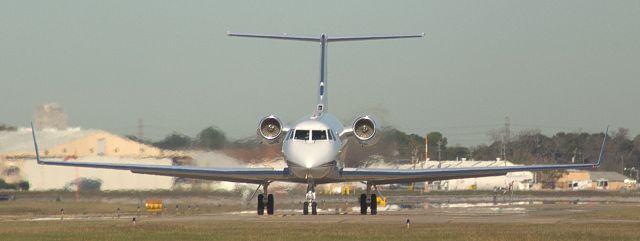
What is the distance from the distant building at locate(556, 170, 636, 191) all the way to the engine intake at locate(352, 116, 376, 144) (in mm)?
64042

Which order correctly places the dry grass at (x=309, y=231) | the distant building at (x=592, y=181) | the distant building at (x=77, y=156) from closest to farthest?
the dry grass at (x=309, y=231)
the distant building at (x=77, y=156)
the distant building at (x=592, y=181)

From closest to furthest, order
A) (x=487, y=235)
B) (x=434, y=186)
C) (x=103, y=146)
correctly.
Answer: (x=487, y=235) < (x=103, y=146) < (x=434, y=186)

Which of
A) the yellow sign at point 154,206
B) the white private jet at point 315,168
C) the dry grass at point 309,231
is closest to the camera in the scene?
the dry grass at point 309,231

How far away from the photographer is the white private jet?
4194 cm

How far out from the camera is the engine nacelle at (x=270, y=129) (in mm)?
44594

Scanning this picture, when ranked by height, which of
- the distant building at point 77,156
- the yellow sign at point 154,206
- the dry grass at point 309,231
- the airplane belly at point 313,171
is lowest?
the dry grass at point 309,231

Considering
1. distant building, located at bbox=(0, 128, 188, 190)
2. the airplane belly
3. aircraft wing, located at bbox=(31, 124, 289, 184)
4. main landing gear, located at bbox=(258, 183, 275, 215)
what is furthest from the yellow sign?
the airplane belly

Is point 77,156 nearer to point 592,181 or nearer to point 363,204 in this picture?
point 363,204

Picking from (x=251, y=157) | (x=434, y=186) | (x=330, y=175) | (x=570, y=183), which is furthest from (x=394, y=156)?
(x=570, y=183)

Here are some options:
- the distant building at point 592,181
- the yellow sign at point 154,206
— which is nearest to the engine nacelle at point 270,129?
the yellow sign at point 154,206

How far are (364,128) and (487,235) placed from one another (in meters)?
15.8

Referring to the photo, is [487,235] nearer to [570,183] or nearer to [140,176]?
[140,176]

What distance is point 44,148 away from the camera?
55.5m

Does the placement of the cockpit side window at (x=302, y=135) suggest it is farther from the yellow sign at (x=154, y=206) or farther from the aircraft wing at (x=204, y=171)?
the yellow sign at (x=154, y=206)
